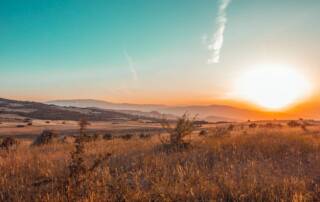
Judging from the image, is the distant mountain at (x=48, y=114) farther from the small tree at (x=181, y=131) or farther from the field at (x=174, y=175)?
the field at (x=174, y=175)

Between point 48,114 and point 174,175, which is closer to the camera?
point 174,175

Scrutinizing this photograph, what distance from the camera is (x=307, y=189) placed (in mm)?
6223

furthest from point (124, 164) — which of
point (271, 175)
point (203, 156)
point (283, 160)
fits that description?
point (283, 160)

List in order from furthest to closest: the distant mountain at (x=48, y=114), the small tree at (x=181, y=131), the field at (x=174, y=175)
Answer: the distant mountain at (x=48, y=114) → the small tree at (x=181, y=131) → the field at (x=174, y=175)

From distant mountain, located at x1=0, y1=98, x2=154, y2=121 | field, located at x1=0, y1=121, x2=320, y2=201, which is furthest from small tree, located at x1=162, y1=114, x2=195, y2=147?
distant mountain, located at x1=0, y1=98, x2=154, y2=121

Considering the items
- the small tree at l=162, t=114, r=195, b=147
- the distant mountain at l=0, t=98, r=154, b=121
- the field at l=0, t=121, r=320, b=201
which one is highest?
the small tree at l=162, t=114, r=195, b=147

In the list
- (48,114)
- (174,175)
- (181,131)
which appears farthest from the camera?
(48,114)

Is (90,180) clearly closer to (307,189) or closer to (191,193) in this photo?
(191,193)

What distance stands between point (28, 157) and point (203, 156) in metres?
4.72

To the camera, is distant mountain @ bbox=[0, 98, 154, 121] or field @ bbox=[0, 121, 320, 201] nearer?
field @ bbox=[0, 121, 320, 201]

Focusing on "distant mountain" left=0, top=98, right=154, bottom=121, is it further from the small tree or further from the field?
the field

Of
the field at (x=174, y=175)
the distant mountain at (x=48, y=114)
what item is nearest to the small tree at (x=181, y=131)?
the field at (x=174, y=175)

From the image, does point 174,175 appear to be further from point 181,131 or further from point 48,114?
point 48,114

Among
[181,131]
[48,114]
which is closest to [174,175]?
[181,131]
